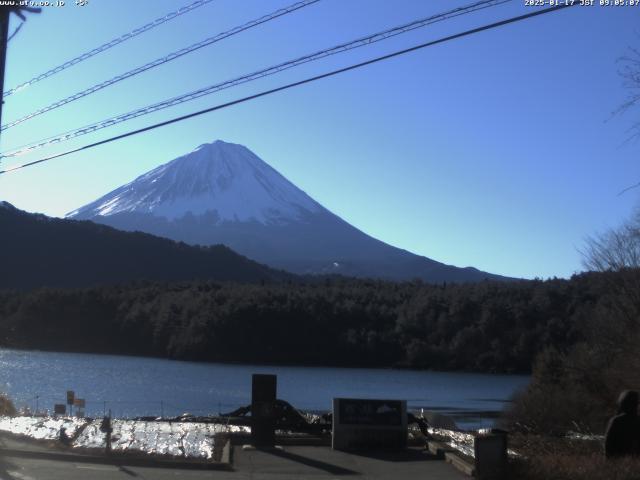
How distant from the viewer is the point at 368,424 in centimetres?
1847

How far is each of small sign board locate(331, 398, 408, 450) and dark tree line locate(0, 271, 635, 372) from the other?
58558 millimetres

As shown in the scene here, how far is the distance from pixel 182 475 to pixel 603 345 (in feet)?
80.8

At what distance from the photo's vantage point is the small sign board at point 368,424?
18297 millimetres

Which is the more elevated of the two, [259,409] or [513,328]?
[513,328]

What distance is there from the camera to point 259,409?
60.3 ft

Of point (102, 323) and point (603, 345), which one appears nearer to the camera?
point (603, 345)

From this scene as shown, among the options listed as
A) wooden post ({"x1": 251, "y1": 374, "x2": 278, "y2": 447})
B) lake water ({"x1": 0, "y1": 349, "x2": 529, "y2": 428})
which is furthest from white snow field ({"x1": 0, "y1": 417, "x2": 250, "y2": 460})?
lake water ({"x1": 0, "y1": 349, "x2": 529, "y2": 428})

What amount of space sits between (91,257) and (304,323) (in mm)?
42179

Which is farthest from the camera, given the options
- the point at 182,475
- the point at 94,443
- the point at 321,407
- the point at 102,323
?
the point at 102,323

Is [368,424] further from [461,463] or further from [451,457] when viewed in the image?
[461,463]

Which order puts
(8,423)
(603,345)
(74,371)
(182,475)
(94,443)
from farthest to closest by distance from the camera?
1. (74,371)
2. (603,345)
3. (8,423)
4. (94,443)
5. (182,475)

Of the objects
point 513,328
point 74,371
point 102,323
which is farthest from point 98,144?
point 102,323

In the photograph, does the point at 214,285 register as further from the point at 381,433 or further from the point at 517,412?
the point at 381,433

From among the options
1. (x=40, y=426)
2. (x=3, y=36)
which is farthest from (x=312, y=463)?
(x=3, y=36)
